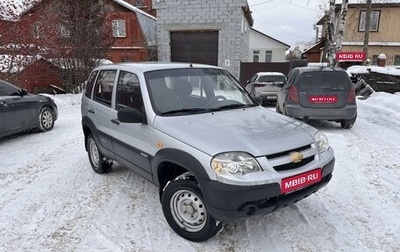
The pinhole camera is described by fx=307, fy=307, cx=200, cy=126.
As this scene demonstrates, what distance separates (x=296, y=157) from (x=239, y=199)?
711 millimetres

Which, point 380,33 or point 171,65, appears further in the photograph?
point 380,33

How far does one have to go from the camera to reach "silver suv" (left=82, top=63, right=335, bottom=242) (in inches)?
107

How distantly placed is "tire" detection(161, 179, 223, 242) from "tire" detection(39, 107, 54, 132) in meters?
5.83

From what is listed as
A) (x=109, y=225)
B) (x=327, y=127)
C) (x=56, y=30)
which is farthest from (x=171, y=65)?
(x=56, y=30)

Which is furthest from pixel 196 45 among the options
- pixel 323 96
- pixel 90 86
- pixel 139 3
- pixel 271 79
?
pixel 139 3

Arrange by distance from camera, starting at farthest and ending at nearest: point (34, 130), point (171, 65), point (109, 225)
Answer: point (34, 130) < point (171, 65) < point (109, 225)

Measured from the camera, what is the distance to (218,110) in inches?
144

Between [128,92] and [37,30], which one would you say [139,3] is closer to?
[37,30]

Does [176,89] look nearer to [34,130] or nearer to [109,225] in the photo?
[109,225]

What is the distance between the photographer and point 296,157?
2916 millimetres

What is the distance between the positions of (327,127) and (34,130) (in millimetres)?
7617

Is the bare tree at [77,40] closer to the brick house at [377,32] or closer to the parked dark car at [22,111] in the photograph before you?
the parked dark car at [22,111]

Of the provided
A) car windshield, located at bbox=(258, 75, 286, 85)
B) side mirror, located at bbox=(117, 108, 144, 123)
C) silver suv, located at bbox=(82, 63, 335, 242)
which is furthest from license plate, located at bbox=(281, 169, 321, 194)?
car windshield, located at bbox=(258, 75, 286, 85)

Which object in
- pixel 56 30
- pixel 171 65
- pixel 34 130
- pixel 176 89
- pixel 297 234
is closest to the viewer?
pixel 297 234
